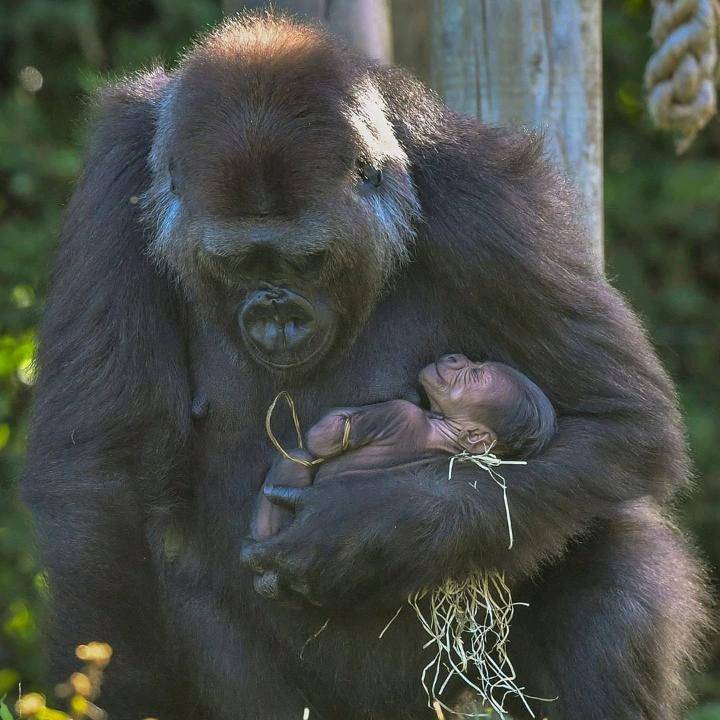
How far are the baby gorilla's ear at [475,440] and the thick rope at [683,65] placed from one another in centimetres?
137

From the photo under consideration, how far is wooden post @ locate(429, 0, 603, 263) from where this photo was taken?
4.62m

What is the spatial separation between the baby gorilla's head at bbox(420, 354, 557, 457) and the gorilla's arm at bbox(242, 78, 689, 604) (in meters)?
0.08

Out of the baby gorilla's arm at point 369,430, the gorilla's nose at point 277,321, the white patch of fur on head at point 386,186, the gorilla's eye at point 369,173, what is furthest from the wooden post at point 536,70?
the gorilla's nose at point 277,321

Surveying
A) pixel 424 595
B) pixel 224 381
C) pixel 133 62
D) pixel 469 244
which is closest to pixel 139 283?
pixel 224 381

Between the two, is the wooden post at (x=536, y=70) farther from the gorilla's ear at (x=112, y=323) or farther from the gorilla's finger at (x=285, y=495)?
the gorilla's finger at (x=285, y=495)

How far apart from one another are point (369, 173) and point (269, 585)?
1227 mm

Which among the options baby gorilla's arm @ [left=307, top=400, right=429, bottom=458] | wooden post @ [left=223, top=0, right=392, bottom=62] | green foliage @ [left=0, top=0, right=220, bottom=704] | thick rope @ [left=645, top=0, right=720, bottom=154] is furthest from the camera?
green foliage @ [left=0, top=0, right=220, bottom=704]

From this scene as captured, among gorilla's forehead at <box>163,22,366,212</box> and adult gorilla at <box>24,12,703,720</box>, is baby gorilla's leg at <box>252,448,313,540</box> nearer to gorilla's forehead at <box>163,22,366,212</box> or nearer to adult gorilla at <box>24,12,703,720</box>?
adult gorilla at <box>24,12,703,720</box>

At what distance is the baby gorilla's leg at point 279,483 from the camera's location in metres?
3.95

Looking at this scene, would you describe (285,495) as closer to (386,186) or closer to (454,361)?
(454,361)

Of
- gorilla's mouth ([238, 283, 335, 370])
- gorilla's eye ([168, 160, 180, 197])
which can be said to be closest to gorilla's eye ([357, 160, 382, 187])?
gorilla's mouth ([238, 283, 335, 370])

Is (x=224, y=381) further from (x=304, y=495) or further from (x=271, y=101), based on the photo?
(x=271, y=101)

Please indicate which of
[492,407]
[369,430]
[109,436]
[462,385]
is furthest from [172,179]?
[492,407]

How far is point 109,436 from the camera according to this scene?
398cm
